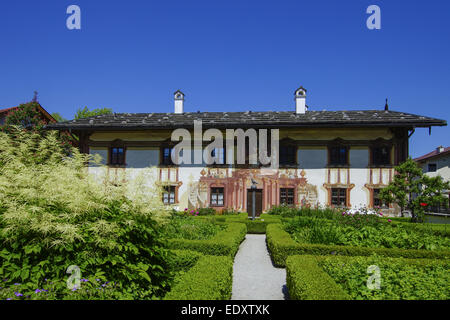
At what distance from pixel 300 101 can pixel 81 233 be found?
63.0 feet

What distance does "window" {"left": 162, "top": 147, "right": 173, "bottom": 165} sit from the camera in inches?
768

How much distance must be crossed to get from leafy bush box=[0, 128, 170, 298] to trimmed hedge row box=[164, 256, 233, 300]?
39cm

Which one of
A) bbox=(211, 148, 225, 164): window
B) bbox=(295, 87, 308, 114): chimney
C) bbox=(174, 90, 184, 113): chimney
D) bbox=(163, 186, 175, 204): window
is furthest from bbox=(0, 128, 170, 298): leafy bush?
bbox=(174, 90, 184, 113): chimney

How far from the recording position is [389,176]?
58.6 feet

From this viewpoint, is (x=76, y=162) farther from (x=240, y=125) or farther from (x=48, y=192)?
A: (x=240, y=125)

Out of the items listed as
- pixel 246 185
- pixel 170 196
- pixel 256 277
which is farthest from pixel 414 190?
pixel 170 196

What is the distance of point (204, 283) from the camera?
4500mm

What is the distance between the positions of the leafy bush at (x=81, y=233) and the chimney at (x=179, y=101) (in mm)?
18290

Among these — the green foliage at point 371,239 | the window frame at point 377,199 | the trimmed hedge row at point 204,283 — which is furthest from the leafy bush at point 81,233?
the window frame at point 377,199

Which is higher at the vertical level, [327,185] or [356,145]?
[356,145]

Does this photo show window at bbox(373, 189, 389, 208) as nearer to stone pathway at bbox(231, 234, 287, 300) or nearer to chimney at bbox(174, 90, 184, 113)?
stone pathway at bbox(231, 234, 287, 300)

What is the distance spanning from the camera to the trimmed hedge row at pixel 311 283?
418 centimetres
